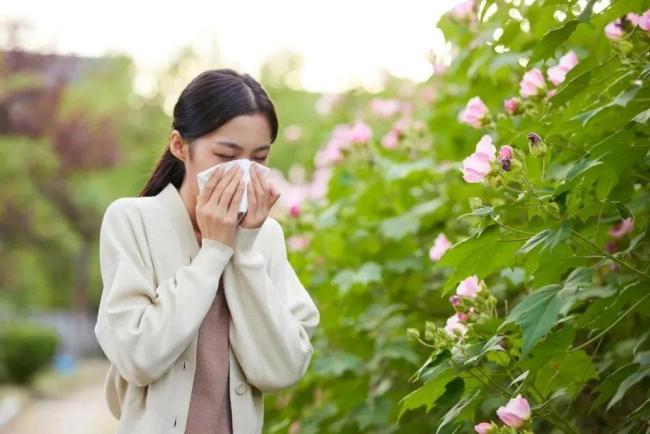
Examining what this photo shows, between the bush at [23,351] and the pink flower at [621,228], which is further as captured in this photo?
the bush at [23,351]

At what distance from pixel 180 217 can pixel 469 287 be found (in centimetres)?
71

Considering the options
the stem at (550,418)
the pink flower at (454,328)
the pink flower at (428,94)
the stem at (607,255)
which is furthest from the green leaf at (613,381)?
the pink flower at (428,94)

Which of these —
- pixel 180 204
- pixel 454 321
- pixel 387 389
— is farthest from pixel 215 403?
pixel 387 389

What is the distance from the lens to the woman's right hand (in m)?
2.37

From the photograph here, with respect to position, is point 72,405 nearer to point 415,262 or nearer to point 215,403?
point 415,262

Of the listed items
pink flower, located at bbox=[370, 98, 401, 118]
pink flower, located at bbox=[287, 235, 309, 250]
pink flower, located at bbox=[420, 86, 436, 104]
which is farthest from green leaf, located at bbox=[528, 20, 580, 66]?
pink flower, located at bbox=[370, 98, 401, 118]

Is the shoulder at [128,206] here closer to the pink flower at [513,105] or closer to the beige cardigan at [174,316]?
the beige cardigan at [174,316]

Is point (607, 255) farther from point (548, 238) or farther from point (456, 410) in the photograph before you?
point (456, 410)

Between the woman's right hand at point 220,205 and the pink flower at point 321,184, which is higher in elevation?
the woman's right hand at point 220,205

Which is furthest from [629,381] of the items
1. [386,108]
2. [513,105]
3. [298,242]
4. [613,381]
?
[386,108]

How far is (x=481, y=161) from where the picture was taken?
95.0 inches

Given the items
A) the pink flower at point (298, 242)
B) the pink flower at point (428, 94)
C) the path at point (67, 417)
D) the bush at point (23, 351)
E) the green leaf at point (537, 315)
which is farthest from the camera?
the bush at point (23, 351)

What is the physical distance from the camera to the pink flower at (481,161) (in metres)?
2.40

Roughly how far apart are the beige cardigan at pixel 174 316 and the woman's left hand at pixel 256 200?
0.07 feet
